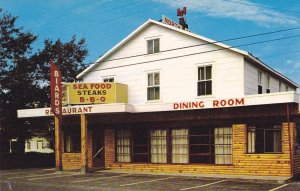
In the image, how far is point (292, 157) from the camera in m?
18.3

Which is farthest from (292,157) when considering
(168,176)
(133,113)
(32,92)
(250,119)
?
(32,92)

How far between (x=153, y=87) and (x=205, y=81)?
3527mm

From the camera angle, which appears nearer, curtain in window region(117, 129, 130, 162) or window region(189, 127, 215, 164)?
window region(189, 127, 215, 164)

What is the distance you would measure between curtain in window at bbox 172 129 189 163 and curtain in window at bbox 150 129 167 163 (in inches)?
21.3

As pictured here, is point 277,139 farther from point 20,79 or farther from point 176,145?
point 20,79

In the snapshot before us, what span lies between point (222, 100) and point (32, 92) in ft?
63.6

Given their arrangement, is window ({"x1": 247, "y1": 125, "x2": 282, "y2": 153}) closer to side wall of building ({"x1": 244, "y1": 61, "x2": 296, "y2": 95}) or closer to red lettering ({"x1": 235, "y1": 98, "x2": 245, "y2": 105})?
red lettering ({"x1": 235, "y1": 98, "x2": 245, "y2": 105})

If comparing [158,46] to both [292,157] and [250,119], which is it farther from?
[292,157]

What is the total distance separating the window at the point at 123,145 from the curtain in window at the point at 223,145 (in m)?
5.67

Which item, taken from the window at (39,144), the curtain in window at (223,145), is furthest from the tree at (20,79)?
the window at (39,144)

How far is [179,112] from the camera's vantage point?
71.5 ft

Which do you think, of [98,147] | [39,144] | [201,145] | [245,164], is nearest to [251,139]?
[245,164]

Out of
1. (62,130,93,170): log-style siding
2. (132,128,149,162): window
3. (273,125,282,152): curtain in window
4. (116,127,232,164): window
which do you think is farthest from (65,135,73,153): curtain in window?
(273,125,282,152): curtain in window

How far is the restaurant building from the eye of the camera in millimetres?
19281
